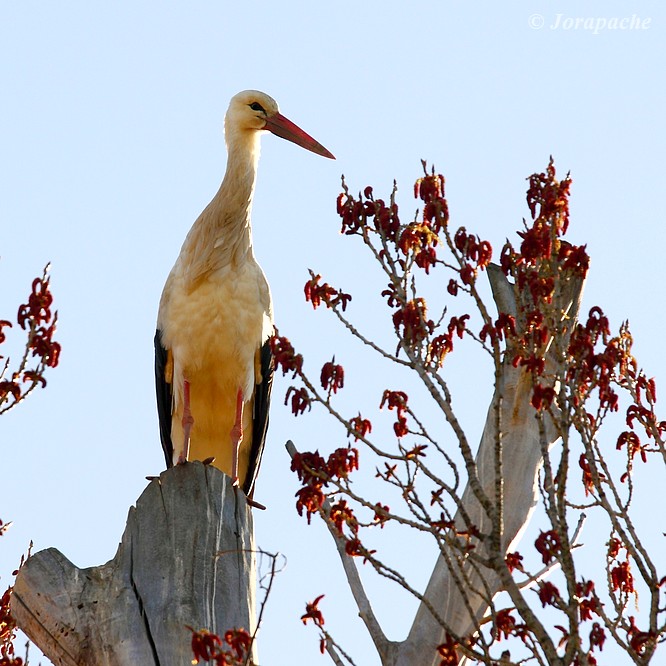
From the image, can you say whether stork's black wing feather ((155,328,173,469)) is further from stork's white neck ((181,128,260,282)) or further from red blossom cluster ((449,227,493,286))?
red blossom cluster ((449,227,493,286))

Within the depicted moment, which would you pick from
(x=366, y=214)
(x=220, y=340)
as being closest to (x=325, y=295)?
(x=366, y=214)

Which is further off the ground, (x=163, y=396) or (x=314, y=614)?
(x=163, y=396)

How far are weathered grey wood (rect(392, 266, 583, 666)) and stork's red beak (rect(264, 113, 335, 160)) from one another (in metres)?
3.09

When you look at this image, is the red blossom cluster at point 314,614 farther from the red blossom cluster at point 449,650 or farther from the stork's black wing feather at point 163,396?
the stork's black wing feather at point 163,396

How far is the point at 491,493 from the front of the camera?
21.2 ft

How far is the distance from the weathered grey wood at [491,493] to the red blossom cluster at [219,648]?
6.84 ft

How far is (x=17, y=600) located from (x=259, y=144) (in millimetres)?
5067

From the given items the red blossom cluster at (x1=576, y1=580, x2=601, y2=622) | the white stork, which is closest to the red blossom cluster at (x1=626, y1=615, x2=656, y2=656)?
the red blossom cluster at (x1=576, y1=580, x2=601, y2=622)

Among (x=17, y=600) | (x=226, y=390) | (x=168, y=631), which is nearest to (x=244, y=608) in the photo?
(x=168, y=631)

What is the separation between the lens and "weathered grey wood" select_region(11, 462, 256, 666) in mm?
4793

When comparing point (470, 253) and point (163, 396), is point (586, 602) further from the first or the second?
point (163, 396)

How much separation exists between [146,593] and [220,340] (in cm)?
360

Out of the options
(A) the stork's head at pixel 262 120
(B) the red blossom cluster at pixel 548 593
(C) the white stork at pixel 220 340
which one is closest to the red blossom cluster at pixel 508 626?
(B) the red blossom cluster at pixel 548 593

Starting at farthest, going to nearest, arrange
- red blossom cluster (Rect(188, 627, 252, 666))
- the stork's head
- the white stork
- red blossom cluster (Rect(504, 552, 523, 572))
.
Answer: the stork's head < the white stork < red blossom cluster (Rect(504, 552, 523, 572)) < red blossom cluster (Rect(188, 627, 252, 666))
